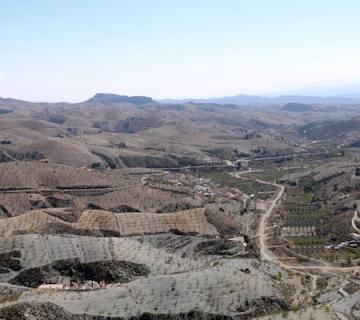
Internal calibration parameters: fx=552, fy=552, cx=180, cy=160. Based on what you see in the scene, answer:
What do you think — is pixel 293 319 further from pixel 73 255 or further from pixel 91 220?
pixel 91 220

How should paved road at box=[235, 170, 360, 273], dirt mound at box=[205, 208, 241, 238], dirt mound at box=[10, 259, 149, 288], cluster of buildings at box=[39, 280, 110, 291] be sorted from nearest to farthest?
cluster of buildings at box=[39, 280, 110, 291]
dirt mound at box=[10, 259, 149, 288]
paved road at box=[235, 170, 360, 273]
dirt mound at box=[205, 208, 241, 238]

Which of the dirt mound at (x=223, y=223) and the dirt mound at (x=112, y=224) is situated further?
the dirt mound at (x=223, y=223)

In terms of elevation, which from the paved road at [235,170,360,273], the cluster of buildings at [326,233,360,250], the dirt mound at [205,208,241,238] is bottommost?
the paved road at [235,170,360,273]

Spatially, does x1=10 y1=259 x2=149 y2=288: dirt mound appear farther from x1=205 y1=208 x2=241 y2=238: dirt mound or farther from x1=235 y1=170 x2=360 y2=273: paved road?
x1=205 y1=208 x2=241 y2=238: dirt mound

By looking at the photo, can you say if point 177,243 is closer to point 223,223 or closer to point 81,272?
point 223,223

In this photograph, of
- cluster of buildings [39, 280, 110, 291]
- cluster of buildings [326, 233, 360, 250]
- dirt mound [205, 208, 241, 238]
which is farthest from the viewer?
dirt mound [205, 208, 241, 238]

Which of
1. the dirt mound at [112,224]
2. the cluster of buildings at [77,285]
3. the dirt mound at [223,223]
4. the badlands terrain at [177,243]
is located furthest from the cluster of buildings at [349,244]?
the cluster of buildings at [77,285]

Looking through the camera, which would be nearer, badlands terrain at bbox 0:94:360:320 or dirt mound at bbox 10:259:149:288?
badlands terrain at bbox 0:94:360:320

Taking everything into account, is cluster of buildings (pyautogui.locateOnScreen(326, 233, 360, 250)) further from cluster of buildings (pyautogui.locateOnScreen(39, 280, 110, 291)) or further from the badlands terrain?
cluster of buildings (pyautogui.locateOnScreen(39, 280, 110, 291))

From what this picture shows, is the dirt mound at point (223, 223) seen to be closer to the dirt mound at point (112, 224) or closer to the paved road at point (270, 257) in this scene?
the dirt mound at point (112, 224)

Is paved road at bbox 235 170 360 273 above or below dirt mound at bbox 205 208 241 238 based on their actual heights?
below

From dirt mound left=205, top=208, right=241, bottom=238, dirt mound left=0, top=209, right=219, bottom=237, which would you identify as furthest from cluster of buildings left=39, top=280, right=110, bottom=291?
dirt mound left=205, top=208, right=241, bottom=238
